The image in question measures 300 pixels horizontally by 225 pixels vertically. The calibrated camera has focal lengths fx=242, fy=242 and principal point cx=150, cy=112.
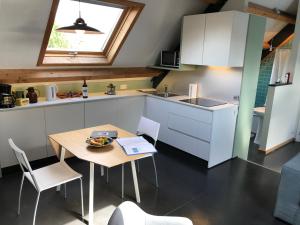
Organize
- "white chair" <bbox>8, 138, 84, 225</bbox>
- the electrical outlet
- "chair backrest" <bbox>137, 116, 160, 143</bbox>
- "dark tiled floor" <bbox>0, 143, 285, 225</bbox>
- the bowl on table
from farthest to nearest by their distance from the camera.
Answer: the electrical outlet
"chair backrest" <bbox>137, 116, 160, 143</bbox>
"dark tiled floor" <bbox>0, 143, 285, 225</bbox>
the bowl on table
"white chair" <bbox>8, 138, 84, 225</bbox>

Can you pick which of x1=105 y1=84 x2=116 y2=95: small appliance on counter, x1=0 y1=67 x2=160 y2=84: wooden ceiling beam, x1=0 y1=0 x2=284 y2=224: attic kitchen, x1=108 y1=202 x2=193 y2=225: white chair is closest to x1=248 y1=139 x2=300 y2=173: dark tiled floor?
x1=0 y1=0 x2=284 y2=224: attic kitchen

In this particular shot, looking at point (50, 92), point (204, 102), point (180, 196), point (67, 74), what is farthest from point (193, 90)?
point (50, 92)

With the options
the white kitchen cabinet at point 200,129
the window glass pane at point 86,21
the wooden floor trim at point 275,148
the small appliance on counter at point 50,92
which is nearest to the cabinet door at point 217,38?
the white kitchen cabinet at point 200,129

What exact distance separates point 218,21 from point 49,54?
2.43 m

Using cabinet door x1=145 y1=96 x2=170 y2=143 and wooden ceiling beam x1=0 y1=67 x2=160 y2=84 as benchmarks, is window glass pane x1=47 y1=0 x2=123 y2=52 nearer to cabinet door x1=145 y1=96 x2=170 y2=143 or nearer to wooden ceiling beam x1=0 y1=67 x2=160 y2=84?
wooden ceiling beam x1=0 y1=67 x2=160 y2=84

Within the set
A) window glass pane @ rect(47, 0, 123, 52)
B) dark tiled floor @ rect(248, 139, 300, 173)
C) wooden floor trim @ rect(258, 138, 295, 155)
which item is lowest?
dark tiled floor @ rect(248, 139, 300, 173)

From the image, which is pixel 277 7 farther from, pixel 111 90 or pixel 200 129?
pixel 111 90

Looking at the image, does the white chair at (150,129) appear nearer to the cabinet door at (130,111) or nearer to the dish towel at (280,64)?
the cabinet door at (130,111)

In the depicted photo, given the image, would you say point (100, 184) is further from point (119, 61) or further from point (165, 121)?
point (119, 61)

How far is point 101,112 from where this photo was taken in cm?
382

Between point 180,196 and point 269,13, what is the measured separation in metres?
3.41

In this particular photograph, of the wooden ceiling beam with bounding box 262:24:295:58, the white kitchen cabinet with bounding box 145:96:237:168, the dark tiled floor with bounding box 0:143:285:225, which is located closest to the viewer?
the dark tiled floor with bounding box 0:143:285:225

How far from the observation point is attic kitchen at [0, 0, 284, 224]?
3125 millimetres

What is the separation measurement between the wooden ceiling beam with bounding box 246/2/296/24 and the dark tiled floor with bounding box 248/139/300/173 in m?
2.28
